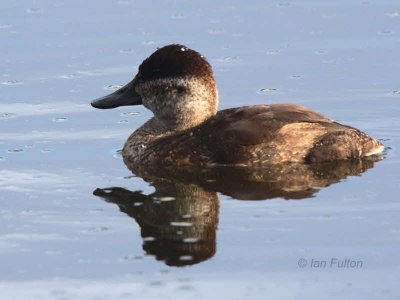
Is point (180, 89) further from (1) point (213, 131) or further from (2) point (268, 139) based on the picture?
(2) point (268, 139)

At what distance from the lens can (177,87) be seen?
1091 cm

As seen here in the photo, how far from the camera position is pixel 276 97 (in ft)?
40.5

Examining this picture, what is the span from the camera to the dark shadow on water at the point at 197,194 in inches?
333

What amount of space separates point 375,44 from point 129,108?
2972 millimetres

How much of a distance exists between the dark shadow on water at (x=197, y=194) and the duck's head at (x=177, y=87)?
0.63 meters

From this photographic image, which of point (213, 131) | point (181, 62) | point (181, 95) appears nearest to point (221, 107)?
point (181, 95)

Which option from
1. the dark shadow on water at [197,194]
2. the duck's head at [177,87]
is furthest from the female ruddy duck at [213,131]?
the dark shadow on water at [197,194]

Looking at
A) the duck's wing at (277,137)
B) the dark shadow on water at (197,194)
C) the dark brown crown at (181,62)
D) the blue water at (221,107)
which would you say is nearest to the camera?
the blue water at (221,107)

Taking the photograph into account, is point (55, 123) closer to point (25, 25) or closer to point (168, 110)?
point (168, 110)

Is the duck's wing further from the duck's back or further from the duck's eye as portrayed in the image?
the duck's eye

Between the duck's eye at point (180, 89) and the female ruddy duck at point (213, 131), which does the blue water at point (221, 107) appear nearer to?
the female ruddy duck at point (213, 131)

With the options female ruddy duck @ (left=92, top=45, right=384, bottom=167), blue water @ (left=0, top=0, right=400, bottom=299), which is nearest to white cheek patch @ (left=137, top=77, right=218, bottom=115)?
female ruddy duck @ (left=92, top=45, right=384, bottom=167)

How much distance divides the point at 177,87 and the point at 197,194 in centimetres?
147

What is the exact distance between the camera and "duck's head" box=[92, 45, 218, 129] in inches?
424
